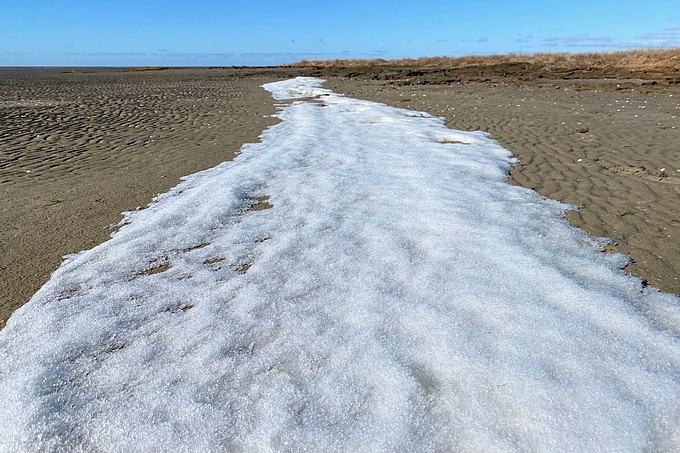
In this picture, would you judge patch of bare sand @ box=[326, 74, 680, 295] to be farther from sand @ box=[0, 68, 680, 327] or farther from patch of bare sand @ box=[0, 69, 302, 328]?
patch of bare sand @ box=[0, 69, 302, 328]

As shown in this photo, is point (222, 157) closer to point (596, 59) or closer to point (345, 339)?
point (345, 339)

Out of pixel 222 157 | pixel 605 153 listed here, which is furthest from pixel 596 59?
pixel 222 157

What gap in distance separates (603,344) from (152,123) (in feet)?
36.7

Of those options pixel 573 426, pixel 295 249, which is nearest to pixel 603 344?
pixel 573 426

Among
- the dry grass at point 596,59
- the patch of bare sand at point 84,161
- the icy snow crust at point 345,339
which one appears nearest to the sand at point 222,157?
the patch of bare sand at point 84,161

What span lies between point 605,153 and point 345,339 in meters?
6.21

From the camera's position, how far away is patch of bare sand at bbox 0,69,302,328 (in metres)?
4.01

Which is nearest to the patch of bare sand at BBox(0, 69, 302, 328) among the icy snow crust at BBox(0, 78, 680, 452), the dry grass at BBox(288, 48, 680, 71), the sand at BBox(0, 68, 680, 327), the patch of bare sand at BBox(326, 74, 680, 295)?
the sand at BBox(0, 68, 680, 327)

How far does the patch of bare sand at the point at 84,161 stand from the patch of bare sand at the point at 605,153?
4.92m

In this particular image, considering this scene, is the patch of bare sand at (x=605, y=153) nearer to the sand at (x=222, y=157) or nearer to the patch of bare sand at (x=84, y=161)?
the sand at (x=222, y=157)

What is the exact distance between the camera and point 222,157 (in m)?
7.44

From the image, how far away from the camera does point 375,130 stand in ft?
32.0

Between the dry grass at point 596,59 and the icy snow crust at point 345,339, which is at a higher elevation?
the dry grass at point 596,59

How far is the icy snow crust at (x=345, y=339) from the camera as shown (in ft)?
6.82
